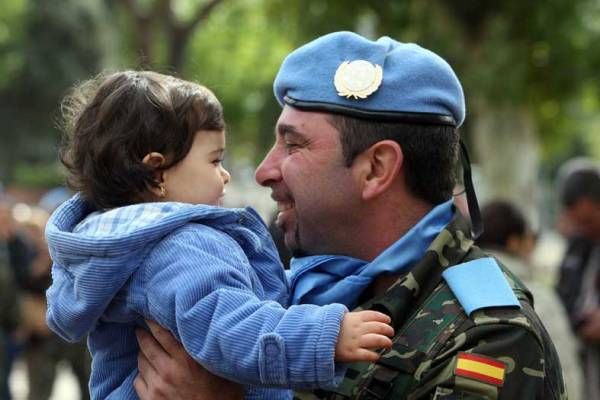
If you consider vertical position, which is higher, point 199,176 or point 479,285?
point 199,176

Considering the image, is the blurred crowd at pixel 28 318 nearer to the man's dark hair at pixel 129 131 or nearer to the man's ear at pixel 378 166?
the man's dark hair at pixel 129 131

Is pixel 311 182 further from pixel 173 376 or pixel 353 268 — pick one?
pixel 173 376

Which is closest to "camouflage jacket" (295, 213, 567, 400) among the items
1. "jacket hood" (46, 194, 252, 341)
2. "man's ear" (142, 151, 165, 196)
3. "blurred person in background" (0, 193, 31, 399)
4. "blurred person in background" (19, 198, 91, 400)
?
"jacket hood" (46, 194, 252, 341)

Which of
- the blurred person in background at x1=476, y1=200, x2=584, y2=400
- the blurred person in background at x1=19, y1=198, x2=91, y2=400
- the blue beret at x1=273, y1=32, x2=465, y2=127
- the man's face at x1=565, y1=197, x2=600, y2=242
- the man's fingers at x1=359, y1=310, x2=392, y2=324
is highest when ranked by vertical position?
the blue beret at x1=273, y1=32, x2=465, y2=127

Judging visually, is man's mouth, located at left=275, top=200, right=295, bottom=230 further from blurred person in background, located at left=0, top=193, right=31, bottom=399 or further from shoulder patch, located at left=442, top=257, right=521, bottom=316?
blurred person in background, located at left=0, top=193, right=31, bottom=399

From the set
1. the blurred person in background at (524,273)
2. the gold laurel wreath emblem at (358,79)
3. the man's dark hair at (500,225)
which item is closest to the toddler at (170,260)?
the gold laurel wreath emblem at (358,79)

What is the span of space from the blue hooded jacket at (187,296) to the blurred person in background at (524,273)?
8.86 ft

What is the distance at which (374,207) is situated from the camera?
300cm

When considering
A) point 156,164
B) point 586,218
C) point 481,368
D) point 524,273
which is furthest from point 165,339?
point 586,218

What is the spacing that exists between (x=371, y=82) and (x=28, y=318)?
7.24m

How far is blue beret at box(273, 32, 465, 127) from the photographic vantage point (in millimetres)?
2920

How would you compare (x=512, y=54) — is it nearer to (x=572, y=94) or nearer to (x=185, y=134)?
(x=572, y=94)

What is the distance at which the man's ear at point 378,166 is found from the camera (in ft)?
9.64

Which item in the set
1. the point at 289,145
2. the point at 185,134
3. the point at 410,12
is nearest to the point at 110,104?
the point at 185,134
